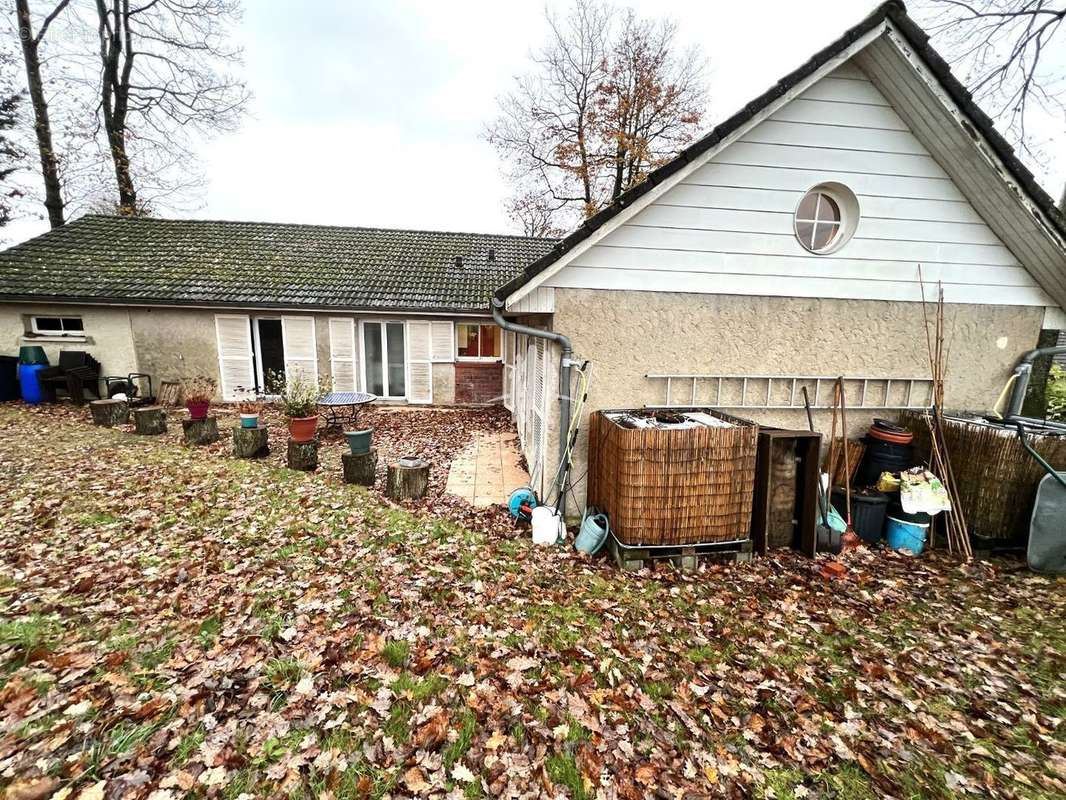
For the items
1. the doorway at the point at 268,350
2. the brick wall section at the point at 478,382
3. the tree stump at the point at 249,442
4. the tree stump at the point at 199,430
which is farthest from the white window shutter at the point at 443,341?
the tree stump at the point at 199,430

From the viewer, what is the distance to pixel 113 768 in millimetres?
2275

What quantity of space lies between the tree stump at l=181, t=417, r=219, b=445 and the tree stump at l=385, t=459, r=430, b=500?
4.68 meters

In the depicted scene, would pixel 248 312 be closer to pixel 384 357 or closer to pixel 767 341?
pixel 384 357

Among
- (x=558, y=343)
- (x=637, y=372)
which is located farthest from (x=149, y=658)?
(x=637, y=372)

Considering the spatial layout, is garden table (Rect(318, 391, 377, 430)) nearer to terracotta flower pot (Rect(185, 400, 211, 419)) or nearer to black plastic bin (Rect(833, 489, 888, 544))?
terracotta flower pot (Rect(185, 400, 211, 419))

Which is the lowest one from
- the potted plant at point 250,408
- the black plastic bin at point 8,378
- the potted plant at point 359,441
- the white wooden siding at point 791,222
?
the potted plant at point 250,408

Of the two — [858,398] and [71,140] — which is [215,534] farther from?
[71,140]

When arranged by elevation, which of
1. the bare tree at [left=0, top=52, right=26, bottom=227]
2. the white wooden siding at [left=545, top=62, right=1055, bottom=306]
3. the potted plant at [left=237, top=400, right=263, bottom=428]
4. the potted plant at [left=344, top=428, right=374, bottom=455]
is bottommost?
the potted plant at [left=237, top=400, right=263, bottom=428]

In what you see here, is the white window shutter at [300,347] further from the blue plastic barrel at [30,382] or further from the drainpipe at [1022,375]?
the drainpipe at [1022,375]

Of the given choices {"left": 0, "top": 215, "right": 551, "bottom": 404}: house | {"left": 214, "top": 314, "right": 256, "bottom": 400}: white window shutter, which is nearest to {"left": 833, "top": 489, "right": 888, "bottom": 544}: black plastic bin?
{"left": 0, "top": 215, "right": 551, "bottom": 404}: house

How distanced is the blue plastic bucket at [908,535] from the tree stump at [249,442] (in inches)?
376

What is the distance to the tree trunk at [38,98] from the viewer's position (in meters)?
15.2

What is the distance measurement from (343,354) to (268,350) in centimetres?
213

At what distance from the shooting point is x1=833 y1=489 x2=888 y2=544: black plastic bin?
17.4ft
